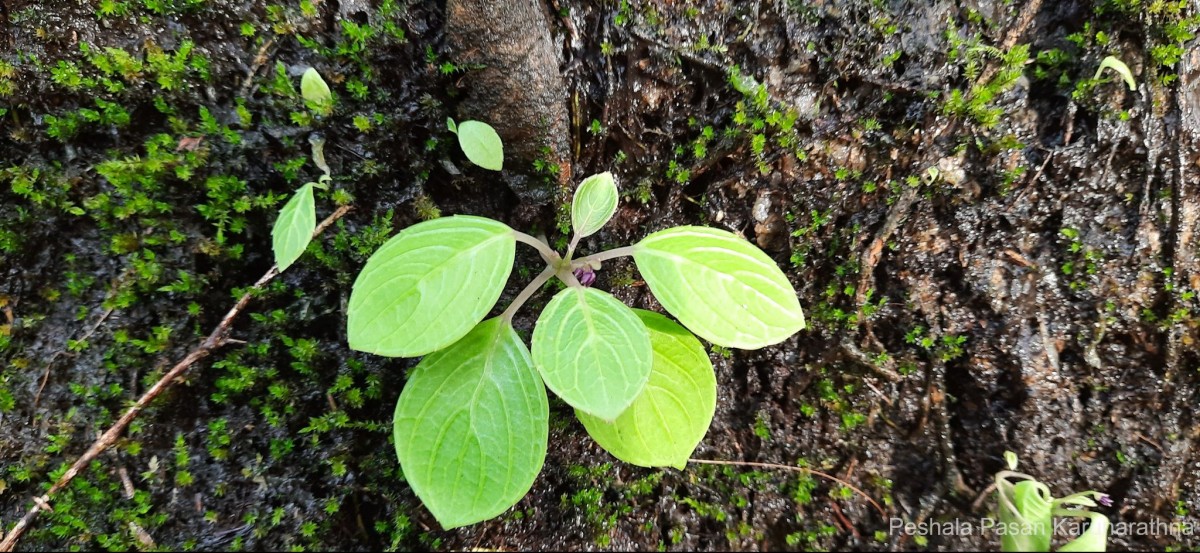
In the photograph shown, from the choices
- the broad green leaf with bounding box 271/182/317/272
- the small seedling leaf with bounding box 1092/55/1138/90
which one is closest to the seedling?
the broad green leaf with bounding box 271/182/317/272

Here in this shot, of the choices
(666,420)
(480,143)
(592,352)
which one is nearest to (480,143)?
(480,143)

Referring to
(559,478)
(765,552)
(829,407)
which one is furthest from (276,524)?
(829,407)

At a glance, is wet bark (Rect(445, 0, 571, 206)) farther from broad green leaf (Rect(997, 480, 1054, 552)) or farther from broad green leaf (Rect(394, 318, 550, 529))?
broad green leaf (Rect(997, 480, 1054, 552))

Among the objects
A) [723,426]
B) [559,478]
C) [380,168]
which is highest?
[380,168]

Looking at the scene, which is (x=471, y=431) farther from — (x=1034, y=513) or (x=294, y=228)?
(x=1034, y=513)

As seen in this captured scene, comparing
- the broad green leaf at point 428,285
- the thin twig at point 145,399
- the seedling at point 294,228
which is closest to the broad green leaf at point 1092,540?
the broad green leaf at point 428,285

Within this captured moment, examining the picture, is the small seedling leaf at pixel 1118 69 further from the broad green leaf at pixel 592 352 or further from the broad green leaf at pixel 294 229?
the broad green leaf at pixel 294 229

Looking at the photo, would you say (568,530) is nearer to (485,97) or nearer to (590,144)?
(590,144)
